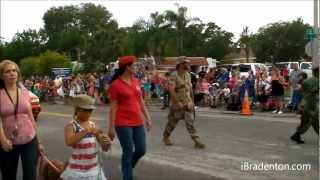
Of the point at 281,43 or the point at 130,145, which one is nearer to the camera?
the point at 130,145

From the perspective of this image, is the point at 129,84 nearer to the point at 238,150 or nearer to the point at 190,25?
the point at 238,150

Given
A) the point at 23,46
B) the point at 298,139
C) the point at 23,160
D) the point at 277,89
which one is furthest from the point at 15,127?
the point at 23,46

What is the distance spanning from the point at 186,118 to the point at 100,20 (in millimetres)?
102734

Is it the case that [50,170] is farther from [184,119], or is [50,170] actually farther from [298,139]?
[298,139]

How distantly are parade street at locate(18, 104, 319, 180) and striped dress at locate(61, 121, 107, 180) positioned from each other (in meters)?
3.08

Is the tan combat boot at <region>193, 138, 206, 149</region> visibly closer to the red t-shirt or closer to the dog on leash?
the red t-shirt

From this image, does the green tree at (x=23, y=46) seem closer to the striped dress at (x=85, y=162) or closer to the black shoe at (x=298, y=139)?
the black shoe at (x=298, y=139)

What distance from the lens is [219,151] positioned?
36.2 feet

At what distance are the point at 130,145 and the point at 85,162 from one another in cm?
203

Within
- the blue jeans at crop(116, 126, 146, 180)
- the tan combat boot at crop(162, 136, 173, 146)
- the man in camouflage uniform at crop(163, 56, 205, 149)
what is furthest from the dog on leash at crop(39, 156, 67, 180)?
the tan combat boot at crop(162, 136, 173, 146)

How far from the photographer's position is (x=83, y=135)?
18.5 ft

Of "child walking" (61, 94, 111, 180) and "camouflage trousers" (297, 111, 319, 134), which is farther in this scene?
"camouflage trousers" (297, 111, 319, 134)

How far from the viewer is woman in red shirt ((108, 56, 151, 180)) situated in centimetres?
771

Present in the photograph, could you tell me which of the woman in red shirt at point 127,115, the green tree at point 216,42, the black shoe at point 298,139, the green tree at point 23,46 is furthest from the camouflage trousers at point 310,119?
the green tree at point 23,46
